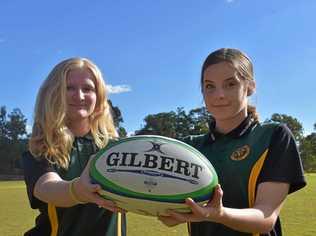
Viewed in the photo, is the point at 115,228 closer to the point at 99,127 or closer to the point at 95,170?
the point at 99,127

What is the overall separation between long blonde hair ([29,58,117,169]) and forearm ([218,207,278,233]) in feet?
3.80

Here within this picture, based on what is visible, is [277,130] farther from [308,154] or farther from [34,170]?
[308,154]

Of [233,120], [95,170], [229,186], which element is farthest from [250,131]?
[95,170]

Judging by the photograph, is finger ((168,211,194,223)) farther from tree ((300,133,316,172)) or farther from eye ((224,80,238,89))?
tree ((300,133,316,172))

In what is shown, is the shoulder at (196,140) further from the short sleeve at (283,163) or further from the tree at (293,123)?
the tree at (293,123)

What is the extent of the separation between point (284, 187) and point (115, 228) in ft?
3.78

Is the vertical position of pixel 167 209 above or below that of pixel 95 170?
below

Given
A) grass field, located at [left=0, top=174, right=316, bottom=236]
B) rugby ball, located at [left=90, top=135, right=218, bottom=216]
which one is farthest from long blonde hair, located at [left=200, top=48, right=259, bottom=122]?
grass field, located at [left=0, top=174, right=316, bottom=236]

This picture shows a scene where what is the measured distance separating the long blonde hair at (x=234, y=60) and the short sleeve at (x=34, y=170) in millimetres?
1008

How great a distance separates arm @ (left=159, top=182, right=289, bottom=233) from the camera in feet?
7.18

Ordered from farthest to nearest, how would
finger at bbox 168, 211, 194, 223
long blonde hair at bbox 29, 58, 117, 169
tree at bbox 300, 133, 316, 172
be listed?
tree at bbox 300, 133, 316, 172
long blonde hair at bbox 29, 58, 117, 169
finger at bbox 168, 211, 194, 223

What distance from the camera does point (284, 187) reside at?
101 inches

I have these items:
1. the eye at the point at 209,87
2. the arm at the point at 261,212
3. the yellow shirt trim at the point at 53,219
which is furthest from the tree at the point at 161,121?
the arm at the point at 261,212

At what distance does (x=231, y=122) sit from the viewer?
113 inches
